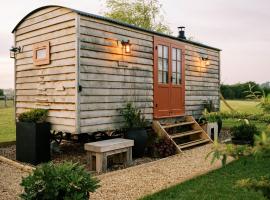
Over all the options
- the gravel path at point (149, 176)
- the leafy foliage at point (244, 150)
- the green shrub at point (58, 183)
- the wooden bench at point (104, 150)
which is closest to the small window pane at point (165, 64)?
the gravel path at point (149, 176)

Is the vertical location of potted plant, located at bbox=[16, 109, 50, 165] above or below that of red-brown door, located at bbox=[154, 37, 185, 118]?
below

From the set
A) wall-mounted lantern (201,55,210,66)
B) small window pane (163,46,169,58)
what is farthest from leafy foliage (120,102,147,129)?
wall-mounted lantern (201,55,210,66)

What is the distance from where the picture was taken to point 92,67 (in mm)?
7078

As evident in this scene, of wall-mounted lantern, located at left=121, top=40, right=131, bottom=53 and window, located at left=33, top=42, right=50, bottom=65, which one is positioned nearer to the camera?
window, located at left=33, top=42, right=50, bottom=65

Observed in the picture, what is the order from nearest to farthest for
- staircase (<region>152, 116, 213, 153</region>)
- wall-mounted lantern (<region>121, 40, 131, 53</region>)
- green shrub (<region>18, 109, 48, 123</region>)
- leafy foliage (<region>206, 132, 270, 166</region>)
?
leafy foliage (<region>206, 132, 270, 166</region>) < green shrub (<region>18, 109, 48, 123</region>) < wall-mounted lantern (<region>121, 40, 131, 53</region>) < staircase (<region>152, 116, 213, 153</region>)

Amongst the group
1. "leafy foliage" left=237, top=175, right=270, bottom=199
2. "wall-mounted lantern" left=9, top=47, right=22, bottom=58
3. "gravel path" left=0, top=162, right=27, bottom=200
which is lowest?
"gravel path" left=0, top=162, right=27, bottom=200

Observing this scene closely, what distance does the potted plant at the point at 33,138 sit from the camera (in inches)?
269

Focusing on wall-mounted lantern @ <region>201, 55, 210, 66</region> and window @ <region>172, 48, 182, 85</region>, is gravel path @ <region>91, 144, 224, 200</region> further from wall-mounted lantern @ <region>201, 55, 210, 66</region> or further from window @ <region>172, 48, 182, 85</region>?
wall-mounted lantern @ <region>201, 55, 210, 66</region>

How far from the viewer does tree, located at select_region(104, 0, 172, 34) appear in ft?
67.5

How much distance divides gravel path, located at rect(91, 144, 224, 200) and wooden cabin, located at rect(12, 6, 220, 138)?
4.98 feet

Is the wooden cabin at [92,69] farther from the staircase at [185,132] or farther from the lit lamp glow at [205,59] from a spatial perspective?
the lit lamp glow at [205,59]

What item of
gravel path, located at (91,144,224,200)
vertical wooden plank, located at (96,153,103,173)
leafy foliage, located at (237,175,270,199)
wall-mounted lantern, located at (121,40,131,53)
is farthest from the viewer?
wall-mounted lantern, located at (121,40,131,53)

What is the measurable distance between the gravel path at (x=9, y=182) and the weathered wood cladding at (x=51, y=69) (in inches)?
53.8

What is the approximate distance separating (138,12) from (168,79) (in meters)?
12.3
